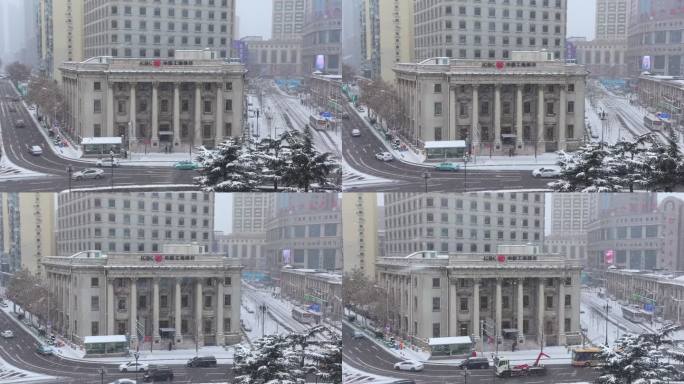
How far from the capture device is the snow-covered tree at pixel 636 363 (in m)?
22.5

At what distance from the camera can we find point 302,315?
23.5 meters

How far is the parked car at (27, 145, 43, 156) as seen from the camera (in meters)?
21.7

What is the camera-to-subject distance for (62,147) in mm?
21703

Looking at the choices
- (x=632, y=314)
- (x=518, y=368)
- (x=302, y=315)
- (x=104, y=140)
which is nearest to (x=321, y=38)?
(x=104, y=140)

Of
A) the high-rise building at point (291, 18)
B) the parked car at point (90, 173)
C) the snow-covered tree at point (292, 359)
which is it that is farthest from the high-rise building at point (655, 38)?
the parked car at point (90, 173)

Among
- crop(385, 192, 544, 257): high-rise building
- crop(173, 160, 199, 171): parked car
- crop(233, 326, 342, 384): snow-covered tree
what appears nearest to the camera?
crop(173, 160, 199, 171): parked car

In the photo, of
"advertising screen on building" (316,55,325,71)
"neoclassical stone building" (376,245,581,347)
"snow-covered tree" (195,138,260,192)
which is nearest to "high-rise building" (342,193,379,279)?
"neoclassical stone building" (376,245,581,347)

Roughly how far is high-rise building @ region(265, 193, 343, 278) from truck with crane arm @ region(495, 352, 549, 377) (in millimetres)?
3830

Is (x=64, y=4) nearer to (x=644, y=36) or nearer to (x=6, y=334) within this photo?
(x=6, y=334)

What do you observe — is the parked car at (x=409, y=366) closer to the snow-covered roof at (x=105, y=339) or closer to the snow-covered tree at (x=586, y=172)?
the snow-covered tree at (x=586, y=172)

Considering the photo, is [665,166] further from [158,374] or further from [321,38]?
[158,374]

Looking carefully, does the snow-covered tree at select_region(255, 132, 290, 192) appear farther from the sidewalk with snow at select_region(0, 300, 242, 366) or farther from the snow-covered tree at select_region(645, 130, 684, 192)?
the snow-covered tree at select_region(645, 130, 684, 192)

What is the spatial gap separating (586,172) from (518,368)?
422 cm

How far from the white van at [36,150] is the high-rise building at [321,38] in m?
5.36
